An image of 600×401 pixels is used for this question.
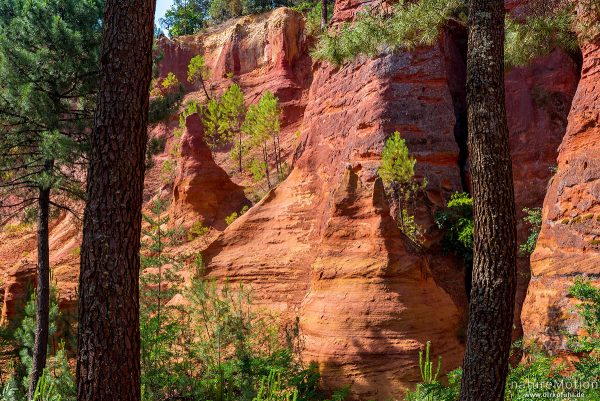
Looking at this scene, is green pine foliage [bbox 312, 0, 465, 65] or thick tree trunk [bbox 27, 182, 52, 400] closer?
green pine foliage [bbox 312, 0, 465, 65]

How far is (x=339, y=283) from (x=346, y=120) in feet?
28.2

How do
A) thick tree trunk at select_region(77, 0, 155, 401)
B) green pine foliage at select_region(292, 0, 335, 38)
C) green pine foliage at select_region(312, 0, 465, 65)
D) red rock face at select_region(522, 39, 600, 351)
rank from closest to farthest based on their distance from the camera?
thick tree trunk at select_region(77, 0, 155, 401) < green pine foliage at select_region(312, 0, 465, 65) < red rock face at select_region(522, 39, 600, 351) < green pine foliage at select_region(292, 0, 335, 38)

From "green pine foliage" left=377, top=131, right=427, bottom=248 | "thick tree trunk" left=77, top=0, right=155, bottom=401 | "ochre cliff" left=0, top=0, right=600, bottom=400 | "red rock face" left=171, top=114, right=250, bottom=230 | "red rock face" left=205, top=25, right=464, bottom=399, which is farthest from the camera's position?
"red rock face" left=171, top=114, right=250, bottom=230

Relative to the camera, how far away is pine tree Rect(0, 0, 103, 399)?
11383 millimetres

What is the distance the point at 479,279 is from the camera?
5.16 meters

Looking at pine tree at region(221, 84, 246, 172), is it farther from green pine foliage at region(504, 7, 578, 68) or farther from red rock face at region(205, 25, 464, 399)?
green pine foliage at region(504, 7, 578, 68)

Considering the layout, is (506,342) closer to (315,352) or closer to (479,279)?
(479,279)

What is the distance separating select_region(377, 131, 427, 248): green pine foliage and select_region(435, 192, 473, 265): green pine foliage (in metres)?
0.88

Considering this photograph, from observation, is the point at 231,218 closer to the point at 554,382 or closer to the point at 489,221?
the point at 554,382

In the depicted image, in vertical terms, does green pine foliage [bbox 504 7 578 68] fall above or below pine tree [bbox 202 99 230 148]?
below

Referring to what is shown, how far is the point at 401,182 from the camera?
16672mm

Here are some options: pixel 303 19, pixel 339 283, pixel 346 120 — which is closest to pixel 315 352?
pixel 339 283

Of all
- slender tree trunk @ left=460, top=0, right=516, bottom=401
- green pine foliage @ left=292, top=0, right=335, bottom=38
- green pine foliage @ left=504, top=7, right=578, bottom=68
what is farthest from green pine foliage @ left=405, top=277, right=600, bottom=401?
green pine foliage @ left=292, top=0, right=335, bottom=38

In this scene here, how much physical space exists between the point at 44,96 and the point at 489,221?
994cm
